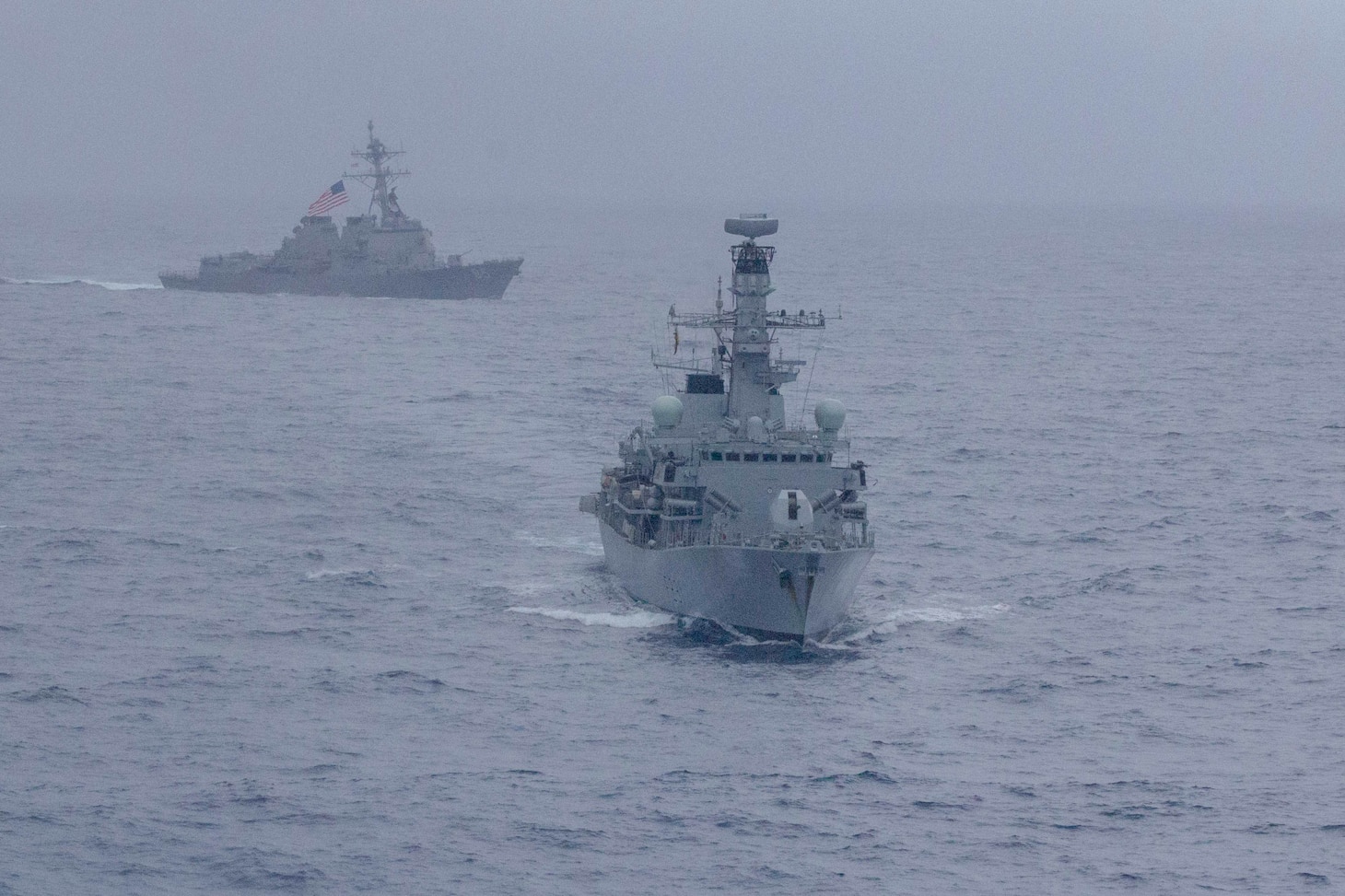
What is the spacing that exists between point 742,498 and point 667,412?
4.24 meters

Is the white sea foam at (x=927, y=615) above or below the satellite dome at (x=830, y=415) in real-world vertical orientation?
below

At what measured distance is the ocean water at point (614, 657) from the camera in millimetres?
31219

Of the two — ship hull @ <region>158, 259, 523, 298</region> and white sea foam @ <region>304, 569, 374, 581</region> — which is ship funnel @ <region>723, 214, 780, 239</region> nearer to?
white sea foam @ <region>304, 569, 374, 581</region>

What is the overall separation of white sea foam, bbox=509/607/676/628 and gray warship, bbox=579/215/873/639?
47 cm

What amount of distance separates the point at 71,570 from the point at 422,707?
15.1 m

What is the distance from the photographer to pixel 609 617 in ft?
149

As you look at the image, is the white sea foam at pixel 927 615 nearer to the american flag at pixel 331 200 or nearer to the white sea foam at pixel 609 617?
the white sea foam at pixel 609 617

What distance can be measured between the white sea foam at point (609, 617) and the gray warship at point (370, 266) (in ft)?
283

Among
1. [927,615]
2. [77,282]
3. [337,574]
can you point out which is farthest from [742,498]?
[77,282]

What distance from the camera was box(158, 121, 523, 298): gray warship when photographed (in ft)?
428

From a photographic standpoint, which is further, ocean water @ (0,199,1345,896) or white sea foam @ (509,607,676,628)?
white sea foam @ (509,607,676,628)

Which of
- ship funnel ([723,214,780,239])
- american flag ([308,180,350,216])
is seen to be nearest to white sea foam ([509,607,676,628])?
ship funnel ([723,214,780,239])

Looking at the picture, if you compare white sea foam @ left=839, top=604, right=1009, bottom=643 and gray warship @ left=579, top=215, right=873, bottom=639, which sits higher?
gray warship @ left=579, top=215, right=873, bottom=639

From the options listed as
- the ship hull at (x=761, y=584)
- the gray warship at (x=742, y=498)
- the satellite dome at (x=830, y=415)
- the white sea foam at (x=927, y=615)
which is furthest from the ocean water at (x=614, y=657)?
the satellite dome at (x=830, y=415)
